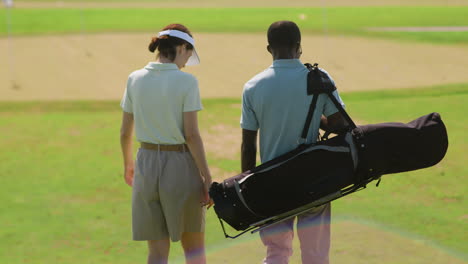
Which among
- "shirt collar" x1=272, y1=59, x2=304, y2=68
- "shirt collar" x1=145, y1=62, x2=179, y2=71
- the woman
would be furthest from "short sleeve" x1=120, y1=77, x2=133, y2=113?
"shirt collar" x1=272, y1=59, x2=304, y2=68

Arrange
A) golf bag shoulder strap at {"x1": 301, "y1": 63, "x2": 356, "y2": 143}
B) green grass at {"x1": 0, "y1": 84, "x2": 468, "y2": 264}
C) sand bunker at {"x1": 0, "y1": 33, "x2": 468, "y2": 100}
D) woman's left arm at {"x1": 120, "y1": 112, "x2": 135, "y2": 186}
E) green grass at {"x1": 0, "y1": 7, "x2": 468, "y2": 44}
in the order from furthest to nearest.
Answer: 1. green grass at {"x1": 0, "y1": 7, "x2": 468, "y2": 44}
2. sand bunker at {"x1": 0, "y1": 33, "x2": 468, "y2": 100}
3. green grass at {"x1": 0, "y1": 84, "x2": 468, "y2": 264}
4. woman's left arm at {"x1": 120, "y1": 112, "x2": 135, "y2": 186}
5. golf bag shoulder strap at {"x1": 301, "y1": 63, "x2": 356, "y2": 143}

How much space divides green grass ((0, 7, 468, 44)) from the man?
59.5 ft

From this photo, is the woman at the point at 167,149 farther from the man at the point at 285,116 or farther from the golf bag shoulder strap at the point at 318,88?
the golf bag shoulder strap at the point at 318,88

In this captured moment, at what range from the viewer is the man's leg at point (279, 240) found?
4250 mm

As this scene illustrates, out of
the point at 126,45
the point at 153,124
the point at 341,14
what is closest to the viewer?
the point at 153,124

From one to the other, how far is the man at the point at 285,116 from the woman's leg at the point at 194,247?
513mm

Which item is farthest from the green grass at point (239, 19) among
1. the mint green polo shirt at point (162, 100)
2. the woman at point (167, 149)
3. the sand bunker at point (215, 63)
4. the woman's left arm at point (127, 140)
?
the mint green polo shirt at point (162, 100)

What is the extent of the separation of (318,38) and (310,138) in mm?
19373

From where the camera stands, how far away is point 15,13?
3412 centimetres

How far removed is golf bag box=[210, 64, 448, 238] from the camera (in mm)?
4027

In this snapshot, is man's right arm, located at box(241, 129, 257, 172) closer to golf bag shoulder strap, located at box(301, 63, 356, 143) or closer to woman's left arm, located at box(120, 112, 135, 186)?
golf bag shoulder strap, located at box(301, 63, 356, 143)

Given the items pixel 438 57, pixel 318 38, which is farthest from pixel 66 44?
pixel 438 57

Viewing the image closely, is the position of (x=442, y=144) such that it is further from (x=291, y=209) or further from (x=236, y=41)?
(x=236, y=41)

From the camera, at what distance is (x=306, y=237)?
13.7 ft
